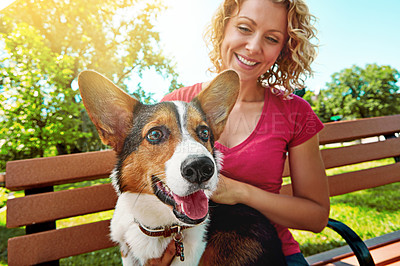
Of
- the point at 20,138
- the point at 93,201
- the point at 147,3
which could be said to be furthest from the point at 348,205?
the point at 20,138

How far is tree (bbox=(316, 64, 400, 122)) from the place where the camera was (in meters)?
25.0

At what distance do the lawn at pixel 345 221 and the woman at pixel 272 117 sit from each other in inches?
40.8

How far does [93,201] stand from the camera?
5.38 ft

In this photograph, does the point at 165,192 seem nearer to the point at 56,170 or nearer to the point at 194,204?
the point at 194,204

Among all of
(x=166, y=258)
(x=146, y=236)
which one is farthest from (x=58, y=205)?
(x=166, y=258)

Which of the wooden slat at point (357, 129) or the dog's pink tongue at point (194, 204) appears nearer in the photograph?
the dog's pink tongue at point (194, 204)

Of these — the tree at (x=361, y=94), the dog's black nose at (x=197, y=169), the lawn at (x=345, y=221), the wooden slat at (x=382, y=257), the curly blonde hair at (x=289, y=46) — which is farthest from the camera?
the tree at (x=361, y=94)

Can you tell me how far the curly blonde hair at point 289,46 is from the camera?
1.55m

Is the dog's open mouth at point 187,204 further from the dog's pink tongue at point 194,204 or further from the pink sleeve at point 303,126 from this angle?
the pink sleeve at point 303,126

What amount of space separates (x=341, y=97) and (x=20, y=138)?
30220mm

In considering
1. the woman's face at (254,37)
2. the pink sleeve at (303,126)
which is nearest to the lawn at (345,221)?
the woman's face at (254,37)

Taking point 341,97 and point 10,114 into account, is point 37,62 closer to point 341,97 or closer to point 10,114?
point 10,114

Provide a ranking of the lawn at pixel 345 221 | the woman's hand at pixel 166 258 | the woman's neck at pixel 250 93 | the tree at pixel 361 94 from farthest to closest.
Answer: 1. the tree at pixel 361 94
2. the lawn at pixel 345 221
3. the woman's neck at pixel 250 93
4. the woman's hand at pixel 166 258

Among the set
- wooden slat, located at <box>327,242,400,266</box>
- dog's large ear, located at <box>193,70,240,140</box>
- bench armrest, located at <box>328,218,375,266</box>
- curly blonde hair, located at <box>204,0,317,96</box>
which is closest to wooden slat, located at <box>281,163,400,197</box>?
wooden slat, located at <box>327,242,400,266</box>
